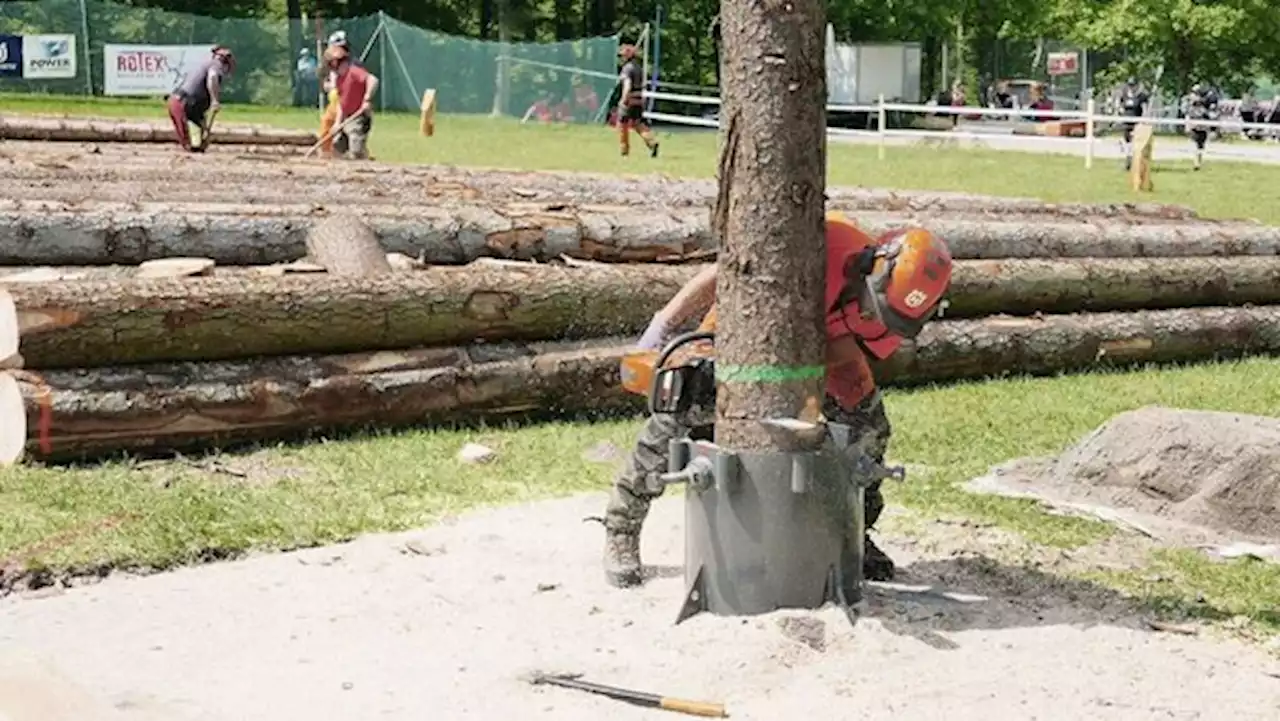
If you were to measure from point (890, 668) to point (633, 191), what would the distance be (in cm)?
1106

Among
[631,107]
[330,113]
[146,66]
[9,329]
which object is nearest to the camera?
[9,329]

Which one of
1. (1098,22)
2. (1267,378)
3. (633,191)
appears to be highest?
(1098,22)

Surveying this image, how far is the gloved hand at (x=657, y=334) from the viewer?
6.07m

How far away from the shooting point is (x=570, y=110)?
1779 inches

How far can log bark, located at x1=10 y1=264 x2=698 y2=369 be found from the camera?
27.3 ft

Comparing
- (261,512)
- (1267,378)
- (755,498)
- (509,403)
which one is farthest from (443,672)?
(1267,378)

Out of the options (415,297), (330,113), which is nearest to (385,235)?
(415,297)

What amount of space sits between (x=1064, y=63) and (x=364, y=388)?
53607 millimetres

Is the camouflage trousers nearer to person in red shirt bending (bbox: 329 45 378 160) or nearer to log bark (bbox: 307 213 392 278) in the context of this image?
log bark (bbox: 307 213 392 278)

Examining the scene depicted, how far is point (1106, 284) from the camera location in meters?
12.6

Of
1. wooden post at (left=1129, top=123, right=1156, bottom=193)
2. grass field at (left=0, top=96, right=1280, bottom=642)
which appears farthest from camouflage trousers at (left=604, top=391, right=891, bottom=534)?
wooden post at (left=1129, top=123, right=1156, bottom=193)

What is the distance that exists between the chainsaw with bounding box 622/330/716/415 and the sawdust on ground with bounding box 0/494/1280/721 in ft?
2.17

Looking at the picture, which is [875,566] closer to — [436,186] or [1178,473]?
[1178,473]

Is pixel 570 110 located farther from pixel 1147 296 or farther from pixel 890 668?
pixel 890 668
